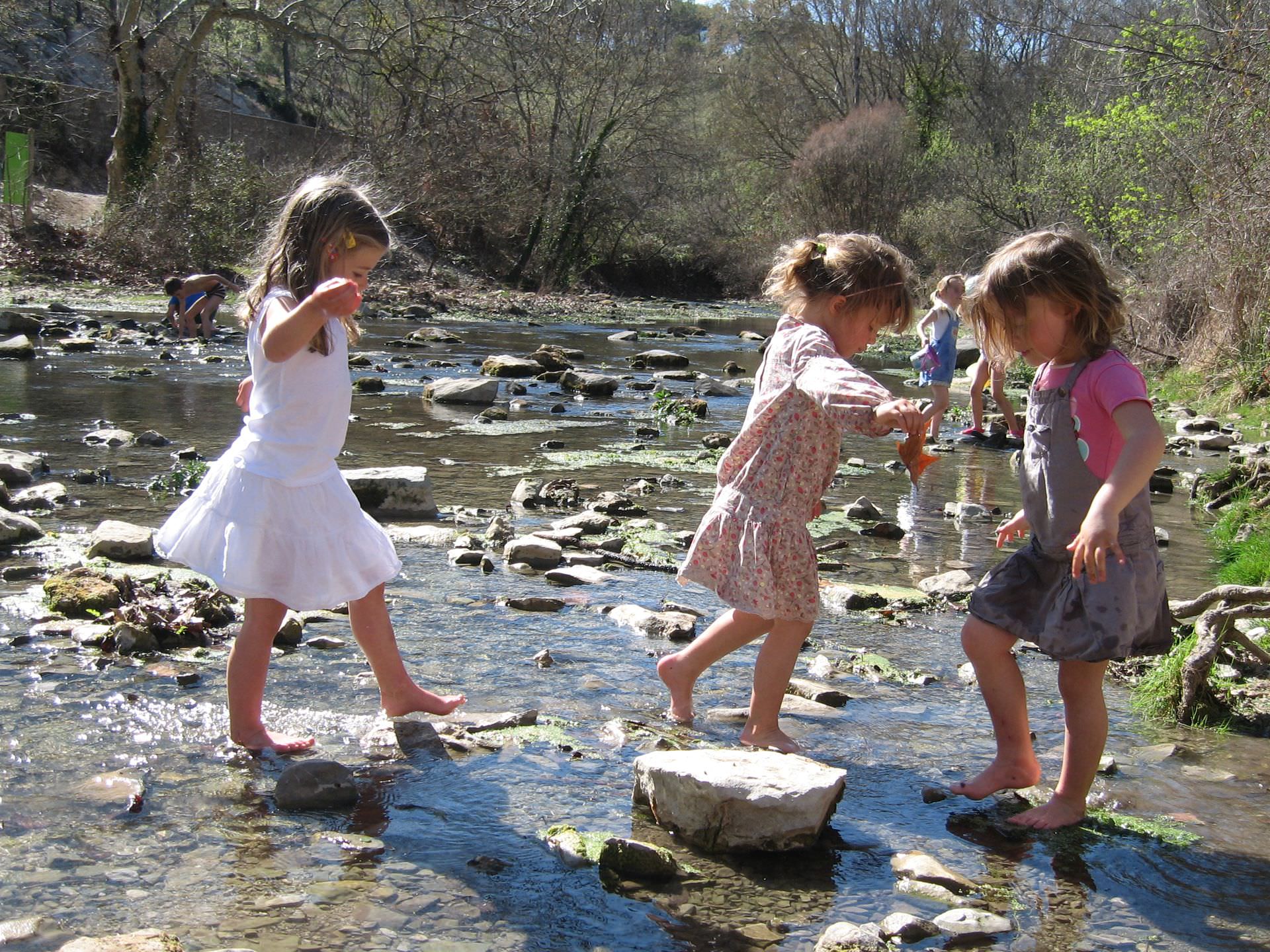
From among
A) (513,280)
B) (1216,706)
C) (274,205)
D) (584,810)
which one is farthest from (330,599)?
(513,280)

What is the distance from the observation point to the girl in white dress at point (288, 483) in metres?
3.28

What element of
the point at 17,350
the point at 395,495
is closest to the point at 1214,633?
the point at 395,495

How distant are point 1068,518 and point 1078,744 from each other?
22.8 inches

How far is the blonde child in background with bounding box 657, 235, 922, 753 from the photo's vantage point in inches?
140

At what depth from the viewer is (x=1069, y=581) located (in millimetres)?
3100

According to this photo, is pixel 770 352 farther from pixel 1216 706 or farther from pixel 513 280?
pixel 513 280

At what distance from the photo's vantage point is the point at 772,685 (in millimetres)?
3545

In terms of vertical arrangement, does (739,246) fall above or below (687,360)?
above

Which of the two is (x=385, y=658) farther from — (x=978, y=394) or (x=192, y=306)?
(x=192, y=306)

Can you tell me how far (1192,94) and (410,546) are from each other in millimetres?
11810

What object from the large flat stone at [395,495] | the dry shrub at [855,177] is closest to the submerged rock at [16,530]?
the large flat stone at [395,495]

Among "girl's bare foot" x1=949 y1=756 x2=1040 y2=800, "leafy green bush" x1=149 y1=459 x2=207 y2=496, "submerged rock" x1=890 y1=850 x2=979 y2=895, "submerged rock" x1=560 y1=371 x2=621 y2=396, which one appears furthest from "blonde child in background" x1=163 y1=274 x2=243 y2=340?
"submerged rock" x1=890 y1=850 x2=979 y2=895

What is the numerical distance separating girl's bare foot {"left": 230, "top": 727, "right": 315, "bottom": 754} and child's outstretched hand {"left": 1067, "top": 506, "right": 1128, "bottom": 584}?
206 centimetres

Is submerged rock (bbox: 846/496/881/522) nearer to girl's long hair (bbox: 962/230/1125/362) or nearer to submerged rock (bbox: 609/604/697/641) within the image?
submerged rock (bbox: 609/604/697/641)
